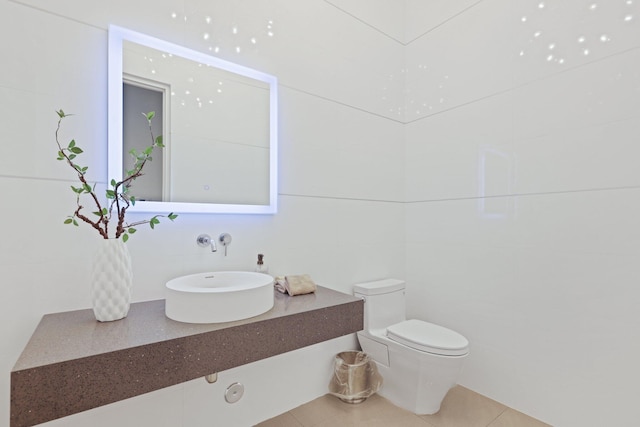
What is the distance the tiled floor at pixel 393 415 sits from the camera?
5.61 feet

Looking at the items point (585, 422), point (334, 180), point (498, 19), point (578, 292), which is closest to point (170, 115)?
point (334, 180)

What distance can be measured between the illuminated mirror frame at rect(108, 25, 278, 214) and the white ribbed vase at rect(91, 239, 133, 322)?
0.90 ft

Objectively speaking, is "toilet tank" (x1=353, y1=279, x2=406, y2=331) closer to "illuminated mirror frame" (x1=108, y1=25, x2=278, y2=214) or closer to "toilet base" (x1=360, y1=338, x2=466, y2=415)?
"toilet base" (x1=360, y1=338, x2=466, y2=415)

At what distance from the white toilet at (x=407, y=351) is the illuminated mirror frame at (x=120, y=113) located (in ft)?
3.13

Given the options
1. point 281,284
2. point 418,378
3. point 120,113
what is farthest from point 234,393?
point 120,113

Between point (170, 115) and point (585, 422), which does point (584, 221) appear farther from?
point (170, 115)

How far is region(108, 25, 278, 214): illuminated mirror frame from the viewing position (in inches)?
51.4

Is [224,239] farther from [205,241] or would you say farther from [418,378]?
[418,378]

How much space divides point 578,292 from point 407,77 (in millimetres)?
1817

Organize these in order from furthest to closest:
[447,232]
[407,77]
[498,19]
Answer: [407,77]
[447,232]
[498,19]

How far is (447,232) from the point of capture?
2.19m

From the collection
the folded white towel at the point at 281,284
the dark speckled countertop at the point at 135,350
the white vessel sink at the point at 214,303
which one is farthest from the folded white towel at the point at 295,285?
the white vessel sink at the point at 214,303

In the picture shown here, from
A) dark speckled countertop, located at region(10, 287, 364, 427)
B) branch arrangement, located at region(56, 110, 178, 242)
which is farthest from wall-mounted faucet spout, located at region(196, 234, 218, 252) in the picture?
dark speckled countertop, located at region(10, 287, 364, 427)

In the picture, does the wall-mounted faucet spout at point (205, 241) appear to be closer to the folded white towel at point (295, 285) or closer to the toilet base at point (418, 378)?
the folded white towel at point (295, 285)
